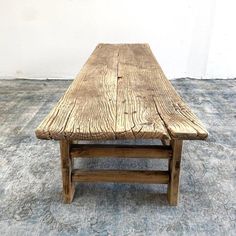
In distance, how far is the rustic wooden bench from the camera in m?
1.19

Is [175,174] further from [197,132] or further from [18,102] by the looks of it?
[18,102]

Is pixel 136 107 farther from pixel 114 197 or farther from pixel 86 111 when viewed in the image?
pixel 114 197

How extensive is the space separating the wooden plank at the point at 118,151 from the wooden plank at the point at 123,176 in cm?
9

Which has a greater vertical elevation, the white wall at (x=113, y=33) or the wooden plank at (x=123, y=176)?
the white wall at (x=113, y=33)

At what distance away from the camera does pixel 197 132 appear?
1.17m

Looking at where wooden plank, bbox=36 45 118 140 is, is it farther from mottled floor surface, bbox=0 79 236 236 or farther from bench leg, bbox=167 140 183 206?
mottled floor surface, bbox=0 79 236 236

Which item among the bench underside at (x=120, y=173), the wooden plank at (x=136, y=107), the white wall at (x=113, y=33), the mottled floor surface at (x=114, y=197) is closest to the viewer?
the wooden plank at (x=136, y=107)

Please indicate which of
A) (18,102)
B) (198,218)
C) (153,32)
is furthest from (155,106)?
(153,32)

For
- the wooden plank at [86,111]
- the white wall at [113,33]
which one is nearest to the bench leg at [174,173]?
the wooden plank at [86,111]

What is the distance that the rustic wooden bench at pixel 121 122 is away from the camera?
1193 millimetres

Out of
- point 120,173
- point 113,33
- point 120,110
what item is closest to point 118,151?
point 120,173

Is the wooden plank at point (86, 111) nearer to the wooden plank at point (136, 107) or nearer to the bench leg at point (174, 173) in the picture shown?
the wooden plank at point (136, 107)

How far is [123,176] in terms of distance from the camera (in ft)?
4.95

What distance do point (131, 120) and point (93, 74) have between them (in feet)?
2.68
